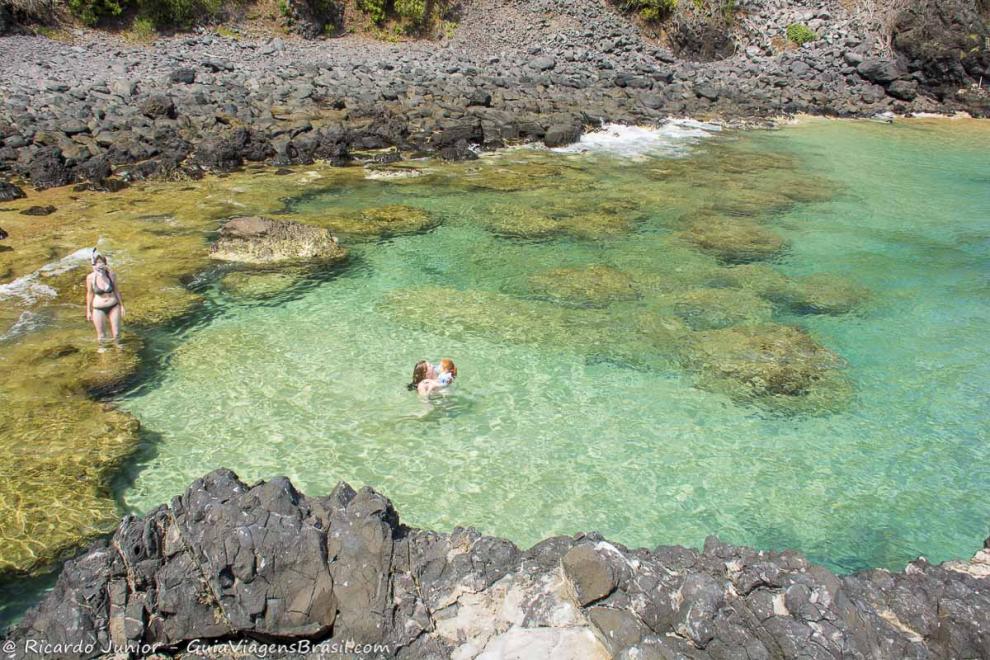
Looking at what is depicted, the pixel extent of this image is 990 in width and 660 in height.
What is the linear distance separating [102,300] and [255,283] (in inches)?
139

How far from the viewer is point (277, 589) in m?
6.29

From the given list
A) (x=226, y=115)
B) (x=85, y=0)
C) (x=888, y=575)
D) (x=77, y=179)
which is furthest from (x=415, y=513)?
(x=85, y=0)

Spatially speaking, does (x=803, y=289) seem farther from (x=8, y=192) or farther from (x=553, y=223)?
(x=8, y=192)

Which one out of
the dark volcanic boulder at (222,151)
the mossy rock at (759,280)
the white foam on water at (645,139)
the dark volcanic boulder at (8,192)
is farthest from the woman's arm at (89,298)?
the white foam on water at (645,139)

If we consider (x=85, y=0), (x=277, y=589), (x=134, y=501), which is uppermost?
(x=85, y=0)

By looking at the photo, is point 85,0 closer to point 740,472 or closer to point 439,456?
point 439,456

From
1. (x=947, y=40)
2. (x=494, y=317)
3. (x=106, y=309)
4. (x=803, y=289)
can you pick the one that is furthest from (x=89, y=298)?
(x=947, y=40)

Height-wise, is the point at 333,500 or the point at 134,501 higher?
the point at 333,500

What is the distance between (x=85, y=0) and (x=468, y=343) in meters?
31.8

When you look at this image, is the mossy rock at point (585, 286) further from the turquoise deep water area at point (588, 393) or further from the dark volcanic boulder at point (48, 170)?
the dark volcanic boulder at point (48, 170)

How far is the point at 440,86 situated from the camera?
111ft

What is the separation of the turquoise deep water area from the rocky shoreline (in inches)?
262

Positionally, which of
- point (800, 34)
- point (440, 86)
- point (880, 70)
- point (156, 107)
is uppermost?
point (800, 34)

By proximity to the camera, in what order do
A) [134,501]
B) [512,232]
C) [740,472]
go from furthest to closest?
[512,232]
[740,472]
[134,501]
